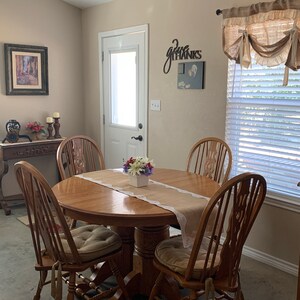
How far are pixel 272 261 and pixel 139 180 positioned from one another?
1.37 meters

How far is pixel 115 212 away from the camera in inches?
78.9

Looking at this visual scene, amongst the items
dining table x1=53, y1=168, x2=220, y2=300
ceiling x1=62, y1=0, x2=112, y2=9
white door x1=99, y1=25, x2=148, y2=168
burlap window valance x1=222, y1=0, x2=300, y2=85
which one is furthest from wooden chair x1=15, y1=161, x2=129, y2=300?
ceiling x1=62, y1=0, x2=112, y2=9

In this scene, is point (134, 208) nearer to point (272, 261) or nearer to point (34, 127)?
point (272, 261)

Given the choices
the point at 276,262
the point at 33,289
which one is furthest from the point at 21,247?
the point at 276,262

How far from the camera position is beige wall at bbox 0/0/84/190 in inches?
169

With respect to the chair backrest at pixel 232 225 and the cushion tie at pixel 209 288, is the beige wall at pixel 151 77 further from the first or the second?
the cushion tie at pixel 209 288

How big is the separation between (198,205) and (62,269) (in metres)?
0.82

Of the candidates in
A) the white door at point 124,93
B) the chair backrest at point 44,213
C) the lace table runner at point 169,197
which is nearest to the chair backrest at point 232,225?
the lace table runner at point 169,197

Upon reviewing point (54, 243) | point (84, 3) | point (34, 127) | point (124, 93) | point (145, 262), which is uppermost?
point (84, 3)

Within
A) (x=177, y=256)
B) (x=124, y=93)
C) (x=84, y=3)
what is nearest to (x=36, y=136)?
(x=124, y=93)

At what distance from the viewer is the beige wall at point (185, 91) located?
3021mm

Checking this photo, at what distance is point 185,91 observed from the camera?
362 centimetres

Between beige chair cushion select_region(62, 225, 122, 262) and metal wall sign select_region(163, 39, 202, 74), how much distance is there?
6.09 feet

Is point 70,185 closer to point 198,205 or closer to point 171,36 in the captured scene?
point 198,205
